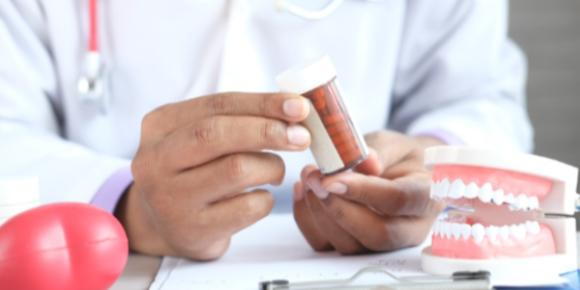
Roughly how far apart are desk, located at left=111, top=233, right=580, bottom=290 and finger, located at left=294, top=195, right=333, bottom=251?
149 millimetres

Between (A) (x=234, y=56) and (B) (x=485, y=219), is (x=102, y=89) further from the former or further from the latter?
(B) (x=485, y=219)

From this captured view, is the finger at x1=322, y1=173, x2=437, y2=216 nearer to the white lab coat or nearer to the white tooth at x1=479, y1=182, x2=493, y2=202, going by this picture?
the white tooth at x1=479, y1=182, x2=493, y2=202

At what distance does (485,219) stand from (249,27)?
0.45 metres

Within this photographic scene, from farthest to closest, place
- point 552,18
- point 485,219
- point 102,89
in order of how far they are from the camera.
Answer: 1. point 552,18
2. point 102,89
3. point 485,219

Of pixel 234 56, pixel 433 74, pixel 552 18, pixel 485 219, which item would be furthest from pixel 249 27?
pixel 552 18

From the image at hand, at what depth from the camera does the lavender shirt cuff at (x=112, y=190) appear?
850 millimetres

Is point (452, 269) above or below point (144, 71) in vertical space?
below

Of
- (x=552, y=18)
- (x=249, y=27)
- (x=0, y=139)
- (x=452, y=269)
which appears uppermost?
(x=552, y=18)

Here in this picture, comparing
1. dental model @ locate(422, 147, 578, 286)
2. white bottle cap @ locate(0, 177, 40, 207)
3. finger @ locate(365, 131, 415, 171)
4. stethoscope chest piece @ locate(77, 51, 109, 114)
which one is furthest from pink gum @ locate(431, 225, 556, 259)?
stethoscope chest piece @ locate(77, 51, 109, 114)

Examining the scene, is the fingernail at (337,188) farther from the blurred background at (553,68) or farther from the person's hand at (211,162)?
the blurred background at (553,68)

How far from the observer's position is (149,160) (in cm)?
73

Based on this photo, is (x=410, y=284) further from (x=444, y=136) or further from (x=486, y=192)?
(x=444, y=136)

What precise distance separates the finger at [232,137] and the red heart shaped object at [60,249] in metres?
0.11

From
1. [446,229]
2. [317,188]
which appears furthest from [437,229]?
[317,188]
